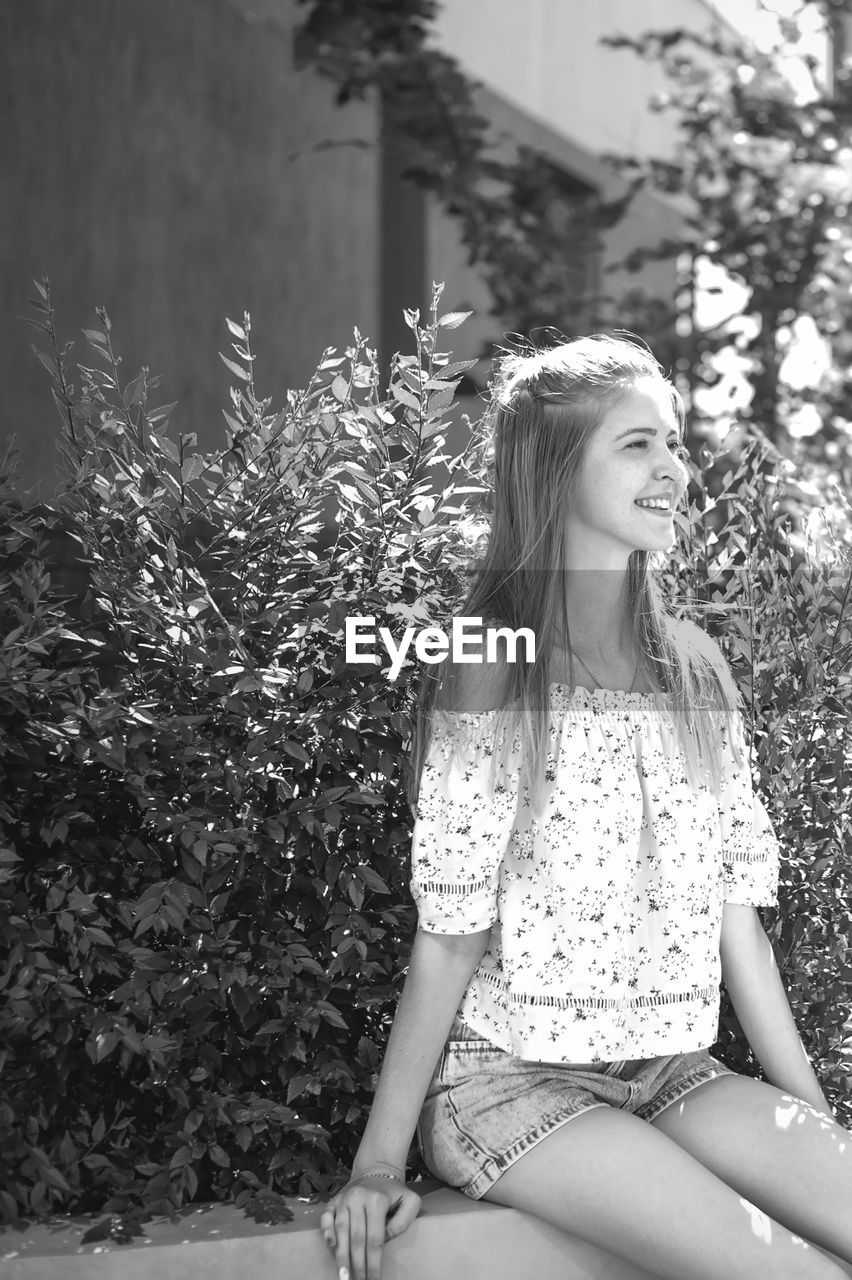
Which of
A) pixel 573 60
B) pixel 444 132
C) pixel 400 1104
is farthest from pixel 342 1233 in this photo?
pixel 573 60

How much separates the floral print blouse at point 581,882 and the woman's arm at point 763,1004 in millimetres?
Answer: 46

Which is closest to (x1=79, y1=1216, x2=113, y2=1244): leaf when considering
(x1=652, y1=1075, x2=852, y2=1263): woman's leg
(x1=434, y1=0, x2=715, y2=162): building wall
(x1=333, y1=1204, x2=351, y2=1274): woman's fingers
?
(x1=333, y1=1204, x2=351, y2=1274): woman's fingers

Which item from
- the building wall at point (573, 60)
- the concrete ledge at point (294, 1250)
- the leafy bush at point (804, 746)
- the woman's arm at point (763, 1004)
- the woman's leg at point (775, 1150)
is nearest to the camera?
the concrete ledge at point (294, 1250)

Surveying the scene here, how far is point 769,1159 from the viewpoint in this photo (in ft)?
5.75

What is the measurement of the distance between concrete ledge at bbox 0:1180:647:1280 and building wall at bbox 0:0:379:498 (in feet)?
12.0

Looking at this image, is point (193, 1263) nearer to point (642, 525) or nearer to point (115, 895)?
point (115, 895)

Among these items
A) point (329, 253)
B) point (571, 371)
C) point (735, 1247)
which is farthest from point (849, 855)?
point (329, 253)

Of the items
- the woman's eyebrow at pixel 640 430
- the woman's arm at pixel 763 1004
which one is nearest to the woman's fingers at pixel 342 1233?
the woman's arm at pixel 763 1004

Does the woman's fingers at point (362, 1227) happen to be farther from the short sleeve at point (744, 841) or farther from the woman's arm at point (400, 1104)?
the short sleeve at point (744, 841)

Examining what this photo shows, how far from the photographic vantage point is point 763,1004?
1920 millimetres

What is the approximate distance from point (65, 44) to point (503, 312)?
1838mm

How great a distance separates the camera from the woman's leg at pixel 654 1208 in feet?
5.36

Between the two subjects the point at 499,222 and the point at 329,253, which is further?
the point at 329,253

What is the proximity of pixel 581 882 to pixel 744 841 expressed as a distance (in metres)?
0.27
